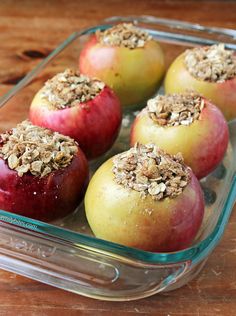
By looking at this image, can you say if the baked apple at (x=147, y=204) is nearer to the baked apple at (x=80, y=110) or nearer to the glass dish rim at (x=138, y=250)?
the glass dish rim at (x=138, y=250)

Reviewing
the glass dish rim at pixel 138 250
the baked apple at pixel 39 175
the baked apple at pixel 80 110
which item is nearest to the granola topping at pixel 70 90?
the baked apple at pixel 80 110

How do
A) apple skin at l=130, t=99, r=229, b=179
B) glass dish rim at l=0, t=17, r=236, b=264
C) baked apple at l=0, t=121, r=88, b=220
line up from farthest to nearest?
apple skin at l=130, t=99, r=229, b=179 < baked apple at l=0, t=121, r=88, b=220 < glass dish rim at l=0, t=17, r=236, b=264

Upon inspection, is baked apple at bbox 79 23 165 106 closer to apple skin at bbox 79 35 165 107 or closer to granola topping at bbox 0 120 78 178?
apple skin at bbox 79 35 165 107

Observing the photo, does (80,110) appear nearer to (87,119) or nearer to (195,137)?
(87,119)

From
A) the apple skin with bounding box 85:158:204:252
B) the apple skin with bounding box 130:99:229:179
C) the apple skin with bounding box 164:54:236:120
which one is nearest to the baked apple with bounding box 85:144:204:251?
the apple skin with bounding box 85:158:204:252

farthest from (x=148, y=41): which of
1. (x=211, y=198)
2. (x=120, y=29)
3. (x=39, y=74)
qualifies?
(x=211, y=198)

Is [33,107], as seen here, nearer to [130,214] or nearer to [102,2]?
[130,214]

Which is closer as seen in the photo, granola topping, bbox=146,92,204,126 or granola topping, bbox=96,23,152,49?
granola topping, bbox=146,92,204,126
